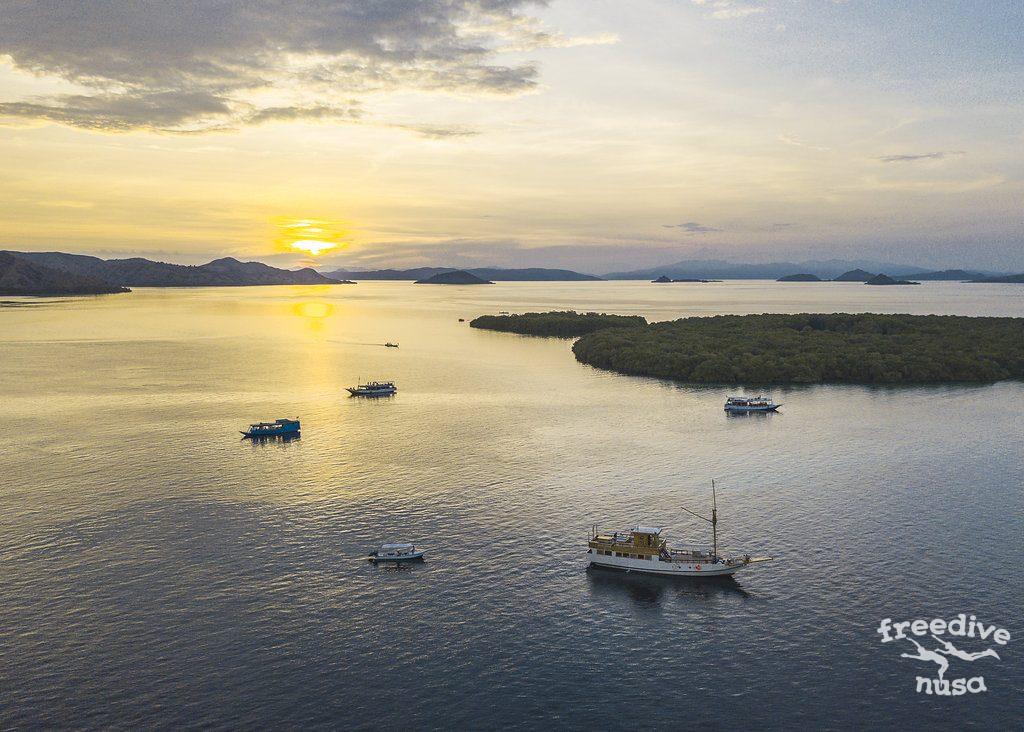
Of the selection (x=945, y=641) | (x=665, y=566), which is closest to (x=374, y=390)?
(x=665, y=566)

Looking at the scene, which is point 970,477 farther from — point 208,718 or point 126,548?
point 126,548

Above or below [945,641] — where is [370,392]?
above

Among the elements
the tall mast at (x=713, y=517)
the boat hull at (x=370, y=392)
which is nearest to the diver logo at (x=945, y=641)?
the tall mast at (x=713, y=517)

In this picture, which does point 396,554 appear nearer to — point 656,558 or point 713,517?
point 656,558

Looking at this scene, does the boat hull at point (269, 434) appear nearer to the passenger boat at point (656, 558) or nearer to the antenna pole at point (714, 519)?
the passenger boat at point (656, 558)


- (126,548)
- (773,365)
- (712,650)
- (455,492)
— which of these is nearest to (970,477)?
(712,650)

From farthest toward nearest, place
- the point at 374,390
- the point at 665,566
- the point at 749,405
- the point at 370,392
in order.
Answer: the point at 374,390
the point at 370,392
the point at 749,405
the point at 665,566
